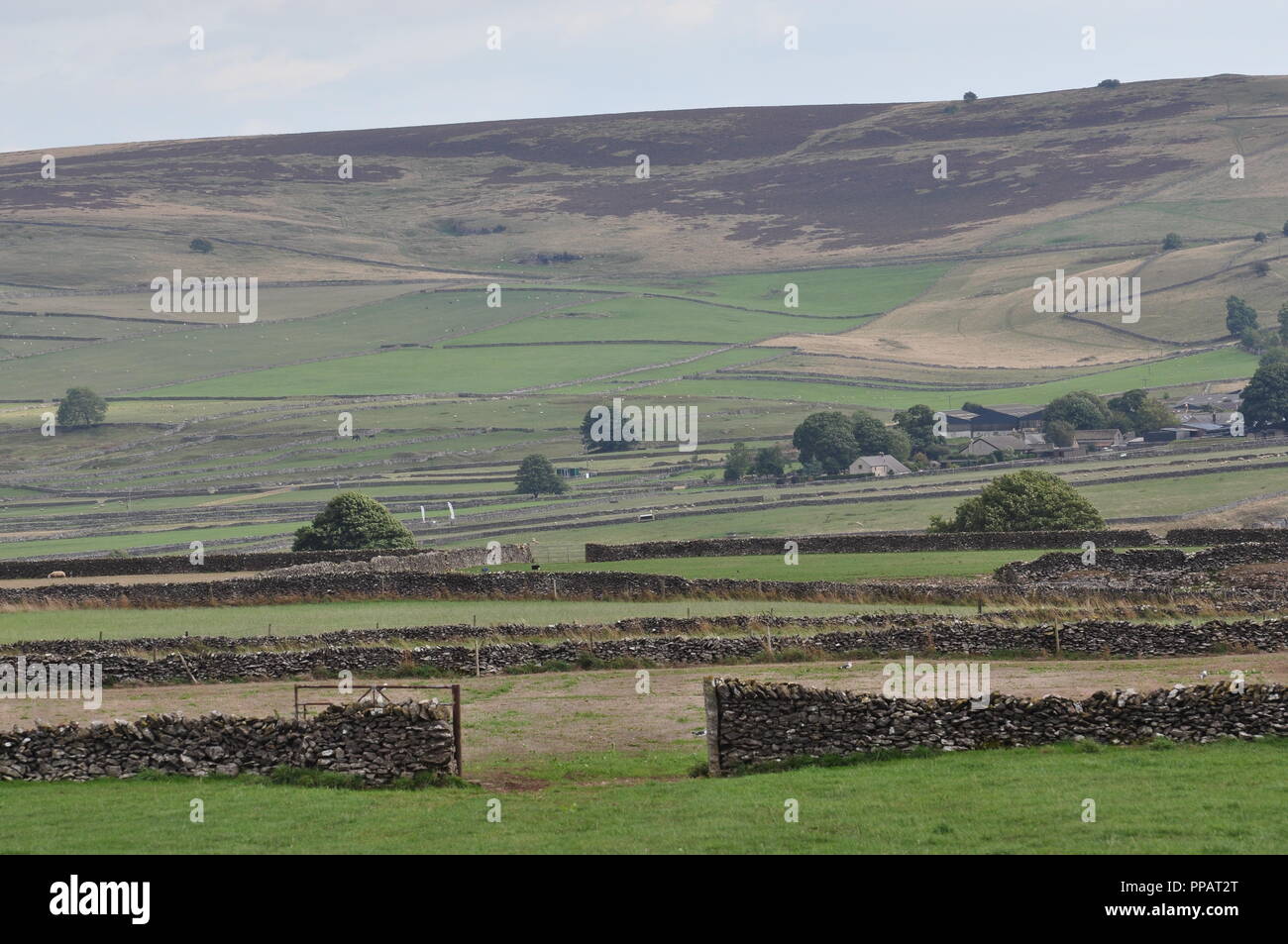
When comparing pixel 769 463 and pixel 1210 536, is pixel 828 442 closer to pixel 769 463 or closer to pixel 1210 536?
pixel 769 463

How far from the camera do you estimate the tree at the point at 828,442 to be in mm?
134250

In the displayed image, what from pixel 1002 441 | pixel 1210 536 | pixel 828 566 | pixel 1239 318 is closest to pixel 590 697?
pixel 828 566

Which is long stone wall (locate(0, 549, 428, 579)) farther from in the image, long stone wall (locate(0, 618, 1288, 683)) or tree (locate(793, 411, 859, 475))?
tree (locate(793, 411, 859, 475))

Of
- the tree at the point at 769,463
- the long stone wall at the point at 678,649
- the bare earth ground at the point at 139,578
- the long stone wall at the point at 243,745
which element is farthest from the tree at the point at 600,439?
the long stone wall at the point at 243,745

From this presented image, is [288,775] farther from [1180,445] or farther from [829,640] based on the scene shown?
[1180,445]

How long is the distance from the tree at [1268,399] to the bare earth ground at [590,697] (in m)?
109

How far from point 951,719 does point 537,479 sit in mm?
110421

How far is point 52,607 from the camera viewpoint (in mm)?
54594

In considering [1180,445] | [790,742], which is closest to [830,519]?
[1180,445]

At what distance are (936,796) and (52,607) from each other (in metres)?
44.0

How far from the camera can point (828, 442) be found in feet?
443

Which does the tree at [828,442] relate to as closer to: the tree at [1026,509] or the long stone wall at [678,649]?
the tree at [1026,509]

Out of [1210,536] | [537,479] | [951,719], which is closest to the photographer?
[951,719]

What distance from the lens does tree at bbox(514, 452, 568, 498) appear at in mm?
130125
